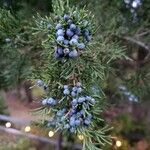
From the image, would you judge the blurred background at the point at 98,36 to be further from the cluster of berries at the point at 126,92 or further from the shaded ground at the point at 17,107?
the shaded ground at the point at 17,107

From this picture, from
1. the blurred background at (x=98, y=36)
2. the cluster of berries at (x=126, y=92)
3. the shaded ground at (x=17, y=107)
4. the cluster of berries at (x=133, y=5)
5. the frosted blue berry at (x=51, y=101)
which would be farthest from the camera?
the shaded ground at (x=17, y=107)

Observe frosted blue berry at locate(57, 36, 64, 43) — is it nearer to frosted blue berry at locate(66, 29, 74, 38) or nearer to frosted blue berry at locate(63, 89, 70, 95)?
frosted blue berry at locate(66, 29, 74, 38)

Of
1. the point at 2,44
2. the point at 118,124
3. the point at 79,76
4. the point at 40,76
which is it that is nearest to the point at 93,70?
the point at 79,76

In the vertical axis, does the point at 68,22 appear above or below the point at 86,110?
above

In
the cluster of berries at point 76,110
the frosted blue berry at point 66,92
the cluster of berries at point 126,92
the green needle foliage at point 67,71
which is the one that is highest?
the cluster of berries at point 126,92

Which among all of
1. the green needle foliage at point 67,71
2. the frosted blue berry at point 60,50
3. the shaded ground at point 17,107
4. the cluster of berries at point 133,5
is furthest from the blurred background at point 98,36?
the shaded ground at point 17,107

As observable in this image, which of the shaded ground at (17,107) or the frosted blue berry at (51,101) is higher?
the shaded ground at (17,107)

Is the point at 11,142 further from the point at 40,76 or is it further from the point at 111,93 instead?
the point at 40,76
